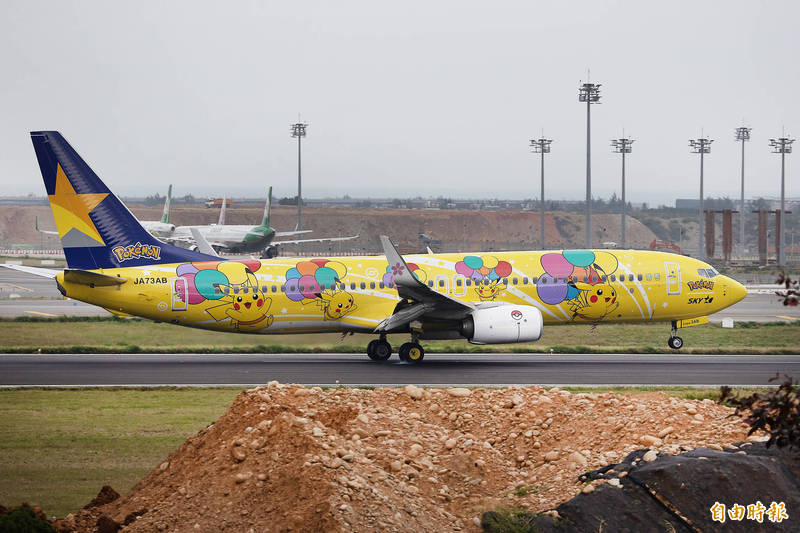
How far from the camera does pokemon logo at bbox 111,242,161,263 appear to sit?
34.6 m

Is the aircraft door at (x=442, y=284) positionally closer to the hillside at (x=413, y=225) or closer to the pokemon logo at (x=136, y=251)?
the pokemon logo at (x=136, y=251)

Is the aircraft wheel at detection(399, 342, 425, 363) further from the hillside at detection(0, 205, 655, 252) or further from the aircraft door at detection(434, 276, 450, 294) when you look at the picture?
the hillside at detection(0, 205, 655, 252)

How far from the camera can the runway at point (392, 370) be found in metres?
29.7

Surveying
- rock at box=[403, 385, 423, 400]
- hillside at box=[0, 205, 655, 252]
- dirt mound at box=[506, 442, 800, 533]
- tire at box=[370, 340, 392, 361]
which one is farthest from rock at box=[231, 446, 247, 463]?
hillside at box=[0, 205, 655, 252]

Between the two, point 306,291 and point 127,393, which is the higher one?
point 306,291

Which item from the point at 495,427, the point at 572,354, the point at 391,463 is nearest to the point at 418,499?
the point at 391,463

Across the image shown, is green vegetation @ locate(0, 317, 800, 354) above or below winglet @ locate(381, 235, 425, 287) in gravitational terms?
below

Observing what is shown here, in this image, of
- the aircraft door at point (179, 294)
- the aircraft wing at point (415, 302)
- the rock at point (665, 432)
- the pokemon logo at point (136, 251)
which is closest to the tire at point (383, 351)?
the aircraft wing at point (415, 302)

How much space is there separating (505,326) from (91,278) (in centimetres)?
1448

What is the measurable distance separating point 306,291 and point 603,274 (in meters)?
11.0

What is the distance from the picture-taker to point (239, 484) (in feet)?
44.2

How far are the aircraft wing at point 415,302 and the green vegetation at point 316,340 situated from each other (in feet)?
7.76

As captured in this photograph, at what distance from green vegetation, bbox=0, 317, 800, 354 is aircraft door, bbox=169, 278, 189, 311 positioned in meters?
1.73

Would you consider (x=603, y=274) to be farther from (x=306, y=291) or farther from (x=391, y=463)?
(x=391, y=463)
